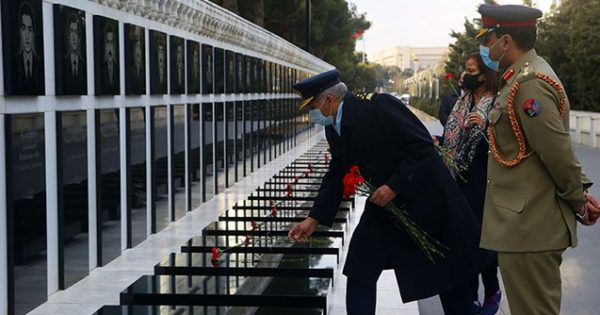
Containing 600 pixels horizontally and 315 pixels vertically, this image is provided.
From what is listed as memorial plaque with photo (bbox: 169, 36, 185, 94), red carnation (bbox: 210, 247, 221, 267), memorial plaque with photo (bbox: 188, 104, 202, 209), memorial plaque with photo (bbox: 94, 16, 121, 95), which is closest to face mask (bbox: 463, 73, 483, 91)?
red carnation (bbox: 210, 247, 221, 267)

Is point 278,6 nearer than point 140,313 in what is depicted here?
No

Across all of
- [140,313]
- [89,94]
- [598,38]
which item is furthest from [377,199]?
[598,38]

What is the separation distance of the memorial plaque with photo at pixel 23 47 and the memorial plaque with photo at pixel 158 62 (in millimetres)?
3725

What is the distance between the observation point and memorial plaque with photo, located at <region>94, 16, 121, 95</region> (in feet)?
30.3

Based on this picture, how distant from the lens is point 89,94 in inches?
356

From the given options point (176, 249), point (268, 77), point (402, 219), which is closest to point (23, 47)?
point (402, 219)

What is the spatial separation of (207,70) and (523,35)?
36.5ft

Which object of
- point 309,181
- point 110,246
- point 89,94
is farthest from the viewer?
point 309,181

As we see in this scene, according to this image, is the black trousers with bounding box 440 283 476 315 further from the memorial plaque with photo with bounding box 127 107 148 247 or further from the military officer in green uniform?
the memorial plaque with photo with bounding box 127 107 148 247

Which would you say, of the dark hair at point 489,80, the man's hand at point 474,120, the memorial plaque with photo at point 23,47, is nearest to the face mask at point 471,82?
the dark hair at point 489,80

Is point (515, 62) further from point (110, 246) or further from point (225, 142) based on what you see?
point (225, 142)

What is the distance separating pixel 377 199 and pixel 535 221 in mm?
1105

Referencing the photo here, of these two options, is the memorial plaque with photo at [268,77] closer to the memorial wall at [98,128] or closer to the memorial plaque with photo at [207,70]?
the memorial wall at [98,128]

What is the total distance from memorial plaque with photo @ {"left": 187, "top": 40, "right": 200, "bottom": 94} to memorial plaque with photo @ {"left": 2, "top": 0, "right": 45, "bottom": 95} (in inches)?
235
